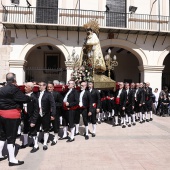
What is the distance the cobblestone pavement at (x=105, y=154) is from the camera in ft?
14.6

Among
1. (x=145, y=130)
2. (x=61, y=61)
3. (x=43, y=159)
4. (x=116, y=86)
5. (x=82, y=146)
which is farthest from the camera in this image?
(x=61, y=61)

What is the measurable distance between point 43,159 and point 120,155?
1.70m

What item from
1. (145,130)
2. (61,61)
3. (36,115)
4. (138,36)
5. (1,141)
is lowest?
(145,130)

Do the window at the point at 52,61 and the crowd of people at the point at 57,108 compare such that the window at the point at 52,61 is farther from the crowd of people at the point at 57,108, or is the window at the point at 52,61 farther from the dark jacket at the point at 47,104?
the dark jacket at the point at 47,104

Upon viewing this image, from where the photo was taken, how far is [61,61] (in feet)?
58.8

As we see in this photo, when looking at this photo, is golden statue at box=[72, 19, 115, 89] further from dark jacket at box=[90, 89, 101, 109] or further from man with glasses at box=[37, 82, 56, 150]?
man with glasses at box=[37, 82, 56, 150]

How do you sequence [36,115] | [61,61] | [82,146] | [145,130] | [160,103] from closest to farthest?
1. [36,115]
2. [82,146]
3. [145,130]
4. [160,103]
5. [61,61]

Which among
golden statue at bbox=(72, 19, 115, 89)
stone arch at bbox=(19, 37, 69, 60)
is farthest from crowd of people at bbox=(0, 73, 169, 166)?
stone arch at bbox=(19, 37, 69, 60)

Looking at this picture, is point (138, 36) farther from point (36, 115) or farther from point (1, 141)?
point (1, 141)

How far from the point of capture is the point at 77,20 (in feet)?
46.4

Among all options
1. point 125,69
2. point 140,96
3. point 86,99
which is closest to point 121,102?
point 140,96

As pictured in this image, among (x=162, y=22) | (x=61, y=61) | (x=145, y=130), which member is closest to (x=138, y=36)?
(x=162, y=22)

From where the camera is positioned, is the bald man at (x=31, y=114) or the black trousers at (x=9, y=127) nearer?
the black trousers at (x=9, y=127)

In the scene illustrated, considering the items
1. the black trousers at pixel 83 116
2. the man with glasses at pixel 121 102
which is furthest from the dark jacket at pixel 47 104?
the man with glasses at pixel 121 102
